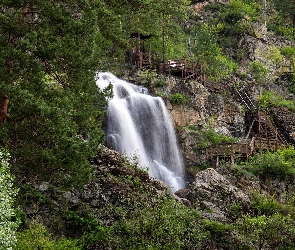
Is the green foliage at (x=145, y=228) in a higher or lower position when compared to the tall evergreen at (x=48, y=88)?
lower

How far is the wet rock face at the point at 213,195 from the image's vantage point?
71.6ft

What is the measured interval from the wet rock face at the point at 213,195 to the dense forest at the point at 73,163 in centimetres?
52

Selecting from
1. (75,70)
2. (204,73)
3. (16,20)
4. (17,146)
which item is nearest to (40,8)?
(16,20)

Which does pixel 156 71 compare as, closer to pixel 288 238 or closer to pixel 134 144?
pixel 134 144

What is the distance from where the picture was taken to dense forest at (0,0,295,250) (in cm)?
1338

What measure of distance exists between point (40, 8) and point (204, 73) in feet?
97.8

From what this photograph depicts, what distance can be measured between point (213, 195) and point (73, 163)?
36.0 feet

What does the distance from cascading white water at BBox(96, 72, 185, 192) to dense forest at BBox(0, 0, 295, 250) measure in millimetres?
7637

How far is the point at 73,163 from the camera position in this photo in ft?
44.3

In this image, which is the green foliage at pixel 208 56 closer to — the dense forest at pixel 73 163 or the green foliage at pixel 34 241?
the dense forest at pixel 73 163

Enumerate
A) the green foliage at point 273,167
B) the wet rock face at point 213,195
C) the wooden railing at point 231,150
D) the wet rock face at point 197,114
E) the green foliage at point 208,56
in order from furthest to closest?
the green foliage at point 208,56, the wet rock face at point 197,114, the wooden railing at point 231,150, the green foliage at point 273,167, the wet rock face at point 213,195

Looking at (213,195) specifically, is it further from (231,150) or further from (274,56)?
(274,56)

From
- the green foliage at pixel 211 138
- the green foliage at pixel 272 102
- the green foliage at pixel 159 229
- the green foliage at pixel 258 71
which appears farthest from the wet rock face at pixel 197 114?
the green foliage at pixel 159 229

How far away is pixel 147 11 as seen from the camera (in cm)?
2056
